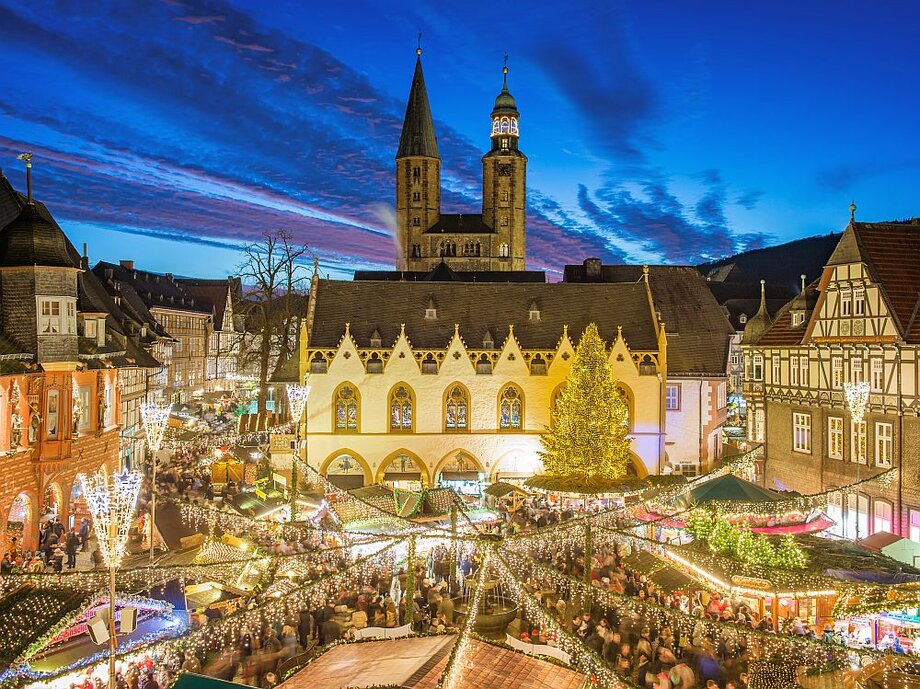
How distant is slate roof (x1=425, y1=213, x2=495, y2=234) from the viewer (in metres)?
95.1

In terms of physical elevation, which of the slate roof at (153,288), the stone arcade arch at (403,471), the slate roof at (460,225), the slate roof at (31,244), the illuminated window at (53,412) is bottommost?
the stone arcade arch at (403,471)

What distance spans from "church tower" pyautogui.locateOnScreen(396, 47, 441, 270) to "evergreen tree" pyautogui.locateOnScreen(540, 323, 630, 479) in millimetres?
62296

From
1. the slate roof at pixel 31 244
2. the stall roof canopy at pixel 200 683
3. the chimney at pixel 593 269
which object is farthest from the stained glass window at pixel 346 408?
the chimney at pixel 593 269

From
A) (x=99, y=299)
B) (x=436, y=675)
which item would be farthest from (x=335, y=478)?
(x=436, y=675)

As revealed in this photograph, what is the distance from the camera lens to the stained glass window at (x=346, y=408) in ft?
123

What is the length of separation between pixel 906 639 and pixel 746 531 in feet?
13.9

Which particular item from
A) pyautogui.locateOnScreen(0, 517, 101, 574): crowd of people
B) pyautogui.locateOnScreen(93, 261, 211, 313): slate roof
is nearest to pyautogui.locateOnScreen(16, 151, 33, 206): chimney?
pyautogui.locateOnScreen(0, 517, 101, 574): crowd of people

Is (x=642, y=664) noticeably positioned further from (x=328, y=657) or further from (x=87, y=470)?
(x=87, y=470)

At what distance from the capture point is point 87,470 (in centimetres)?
2961

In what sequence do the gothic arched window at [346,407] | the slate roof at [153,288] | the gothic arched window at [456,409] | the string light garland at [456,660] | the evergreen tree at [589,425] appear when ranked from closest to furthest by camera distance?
the string light garland at [456,660]
the evergreen tree at [589,425]
the gothic arched window at [346,407]
the gothic arched window at [456,409]
the slate roof at [153,288]

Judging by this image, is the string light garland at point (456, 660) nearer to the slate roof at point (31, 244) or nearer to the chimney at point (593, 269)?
the slate roof at point (31, 244)

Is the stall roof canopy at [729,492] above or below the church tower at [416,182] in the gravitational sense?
below

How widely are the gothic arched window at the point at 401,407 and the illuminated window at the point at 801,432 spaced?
56.6 ft

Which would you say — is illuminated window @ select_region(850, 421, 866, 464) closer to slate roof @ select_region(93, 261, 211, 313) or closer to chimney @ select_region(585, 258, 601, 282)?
chimney @ select_region(585, 258, 601, 282)
